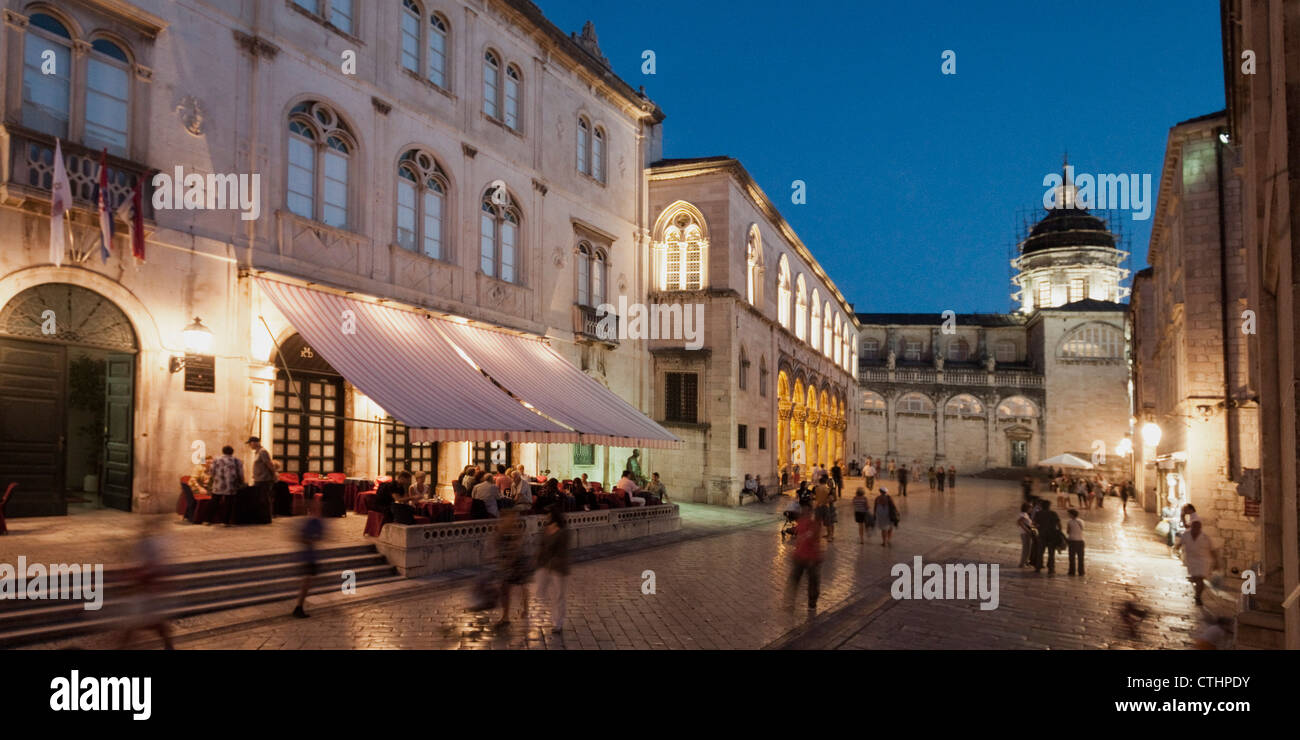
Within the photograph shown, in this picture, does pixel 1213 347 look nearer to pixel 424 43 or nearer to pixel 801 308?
pixel 424 43

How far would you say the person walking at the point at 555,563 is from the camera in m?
8.91

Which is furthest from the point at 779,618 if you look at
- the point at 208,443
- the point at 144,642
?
the point at 208,443

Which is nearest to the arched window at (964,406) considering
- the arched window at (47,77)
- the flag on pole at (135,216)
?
the flag on pole at (135,216)

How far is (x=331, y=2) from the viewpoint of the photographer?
16.0m

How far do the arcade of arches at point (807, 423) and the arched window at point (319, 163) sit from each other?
21.4m

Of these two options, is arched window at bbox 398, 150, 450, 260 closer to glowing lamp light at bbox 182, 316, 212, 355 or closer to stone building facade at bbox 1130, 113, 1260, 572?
glowing lamp light at bbox 182, 316, 212, 355

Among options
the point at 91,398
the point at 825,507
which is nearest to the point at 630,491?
the point at 825,507

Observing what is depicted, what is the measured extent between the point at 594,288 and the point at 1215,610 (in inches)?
679

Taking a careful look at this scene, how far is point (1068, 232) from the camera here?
6906 cm

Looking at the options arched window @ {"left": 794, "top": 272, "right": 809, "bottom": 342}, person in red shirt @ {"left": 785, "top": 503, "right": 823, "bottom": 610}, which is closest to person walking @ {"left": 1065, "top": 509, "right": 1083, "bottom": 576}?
person in red shirt @ {"left": 785, "top": 503, "right": 823, "bottom": 610}

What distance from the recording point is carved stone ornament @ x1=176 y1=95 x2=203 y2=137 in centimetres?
1321

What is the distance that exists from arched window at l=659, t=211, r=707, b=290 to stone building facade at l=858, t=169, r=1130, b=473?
35649mm

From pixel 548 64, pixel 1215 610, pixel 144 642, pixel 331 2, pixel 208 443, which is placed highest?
pixel 548 64
